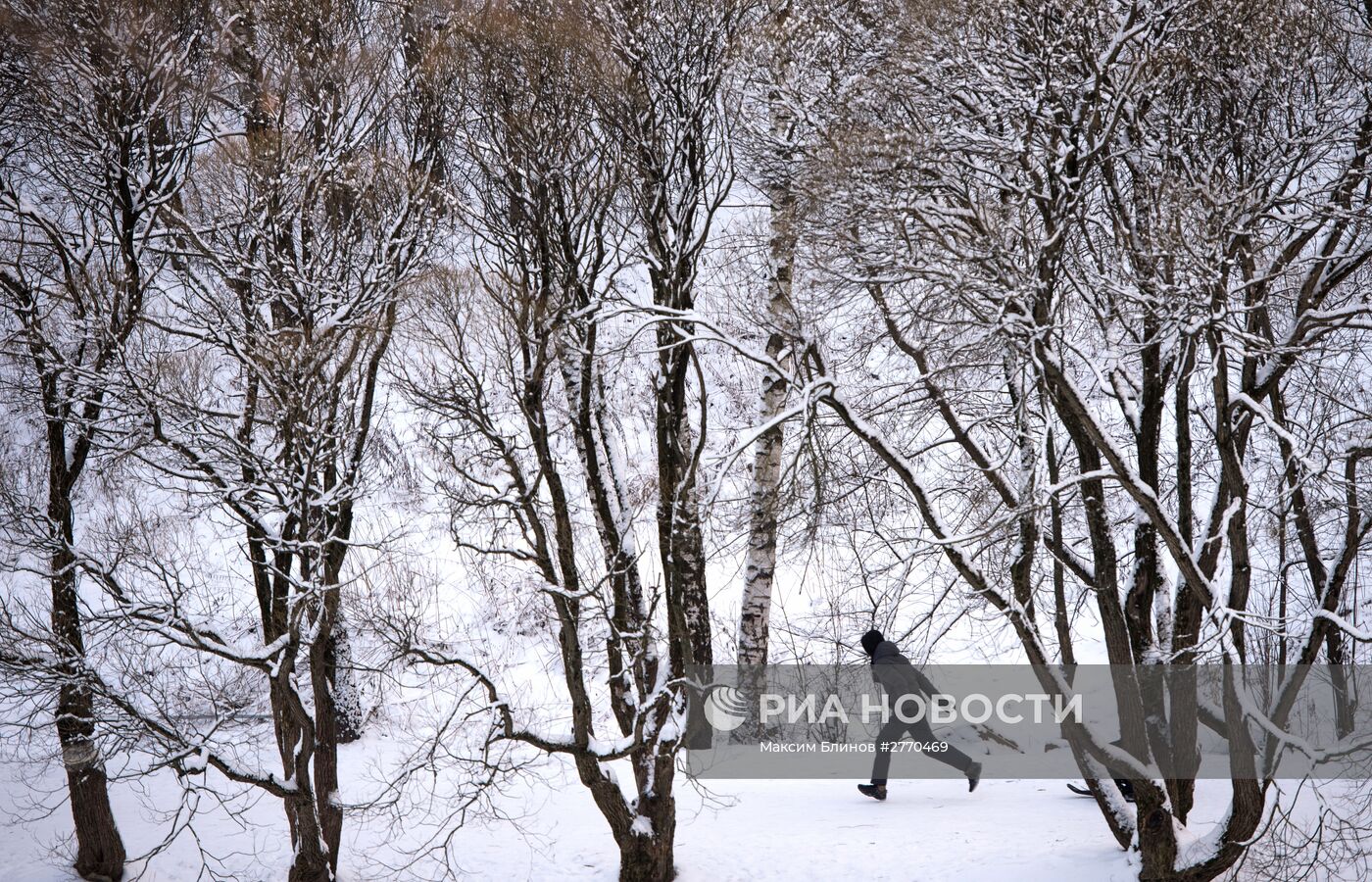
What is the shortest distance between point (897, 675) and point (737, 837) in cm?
176

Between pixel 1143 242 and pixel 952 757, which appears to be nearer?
pixel 1143 242

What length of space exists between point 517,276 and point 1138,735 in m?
5.17

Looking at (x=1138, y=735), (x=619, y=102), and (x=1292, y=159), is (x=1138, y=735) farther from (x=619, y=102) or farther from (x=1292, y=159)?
(x=619, y=102)

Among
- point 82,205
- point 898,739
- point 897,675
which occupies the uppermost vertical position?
point 82,205

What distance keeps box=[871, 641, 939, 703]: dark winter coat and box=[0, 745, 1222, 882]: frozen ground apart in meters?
0.88

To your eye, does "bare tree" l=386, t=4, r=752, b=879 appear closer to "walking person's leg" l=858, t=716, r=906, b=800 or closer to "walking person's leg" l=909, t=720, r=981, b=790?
"walking person's leg" l=858, t=716, r=906, b=800

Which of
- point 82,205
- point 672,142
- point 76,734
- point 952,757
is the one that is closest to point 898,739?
point 952,757

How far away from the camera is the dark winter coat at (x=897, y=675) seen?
7332mm

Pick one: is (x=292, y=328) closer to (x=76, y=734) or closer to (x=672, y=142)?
(x=672, y=142)

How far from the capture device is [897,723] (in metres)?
7.72

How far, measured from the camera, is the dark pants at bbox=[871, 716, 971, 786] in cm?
765

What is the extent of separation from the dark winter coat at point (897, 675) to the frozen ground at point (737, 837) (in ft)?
2.89

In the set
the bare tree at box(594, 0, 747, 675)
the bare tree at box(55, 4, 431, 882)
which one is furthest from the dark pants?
the bare tree at box(55, 4, 431, 882)

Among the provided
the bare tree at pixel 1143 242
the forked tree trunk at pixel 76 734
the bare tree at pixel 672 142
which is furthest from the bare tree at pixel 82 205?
the bare tree at pixel 1143 242
